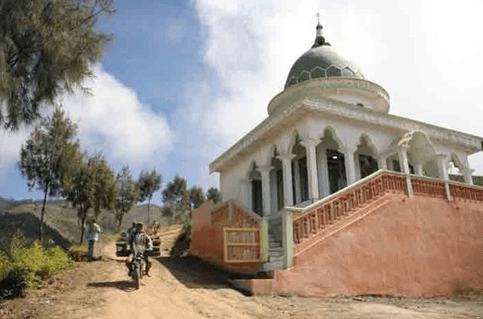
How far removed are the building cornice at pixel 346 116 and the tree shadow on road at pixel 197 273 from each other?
5.04 metres

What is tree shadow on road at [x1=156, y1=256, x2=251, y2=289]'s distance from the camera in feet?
32.9

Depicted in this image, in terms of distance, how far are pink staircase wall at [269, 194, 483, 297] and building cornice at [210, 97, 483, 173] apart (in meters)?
3.61

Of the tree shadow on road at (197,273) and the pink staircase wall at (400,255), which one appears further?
the tree shadow on road at (197,273)

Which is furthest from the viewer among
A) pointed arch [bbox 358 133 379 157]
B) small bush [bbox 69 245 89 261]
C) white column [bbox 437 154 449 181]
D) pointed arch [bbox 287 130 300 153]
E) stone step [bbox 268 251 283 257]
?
white column [bbox 437 154 449 181]

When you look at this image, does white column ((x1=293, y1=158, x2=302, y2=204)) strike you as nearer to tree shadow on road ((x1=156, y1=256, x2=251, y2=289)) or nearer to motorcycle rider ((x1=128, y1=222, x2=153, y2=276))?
tree shadow on road ((x1=156, y1=256, x2=251, y2=289))

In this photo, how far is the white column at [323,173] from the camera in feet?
49.1

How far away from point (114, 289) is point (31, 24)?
5.83 meters

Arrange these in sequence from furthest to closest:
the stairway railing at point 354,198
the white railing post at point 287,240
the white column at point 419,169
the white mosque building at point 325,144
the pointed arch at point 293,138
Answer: the white column at point 419,169 < the pointed arch at point 293,138 < the white mosque building at point 325,144 < the stairway railing at point 354,198 < the white railing post at point 287,240

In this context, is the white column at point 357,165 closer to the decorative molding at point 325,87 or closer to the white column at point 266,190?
the decorative molding at point 325,87

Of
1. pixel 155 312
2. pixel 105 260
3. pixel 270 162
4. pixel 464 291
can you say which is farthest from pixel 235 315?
pixel 270 162

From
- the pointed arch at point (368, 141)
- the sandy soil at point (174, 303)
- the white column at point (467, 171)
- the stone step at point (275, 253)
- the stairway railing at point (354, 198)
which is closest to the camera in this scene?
the sandy soil at point (174, 303)

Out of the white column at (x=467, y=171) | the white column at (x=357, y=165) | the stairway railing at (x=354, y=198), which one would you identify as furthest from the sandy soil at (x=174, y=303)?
the white column at (x=467, y=171)

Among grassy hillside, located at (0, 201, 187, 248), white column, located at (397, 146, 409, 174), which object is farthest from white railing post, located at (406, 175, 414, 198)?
grassy hillside, located at (0, 201, 187, 248)

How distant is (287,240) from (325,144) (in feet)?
23.8
